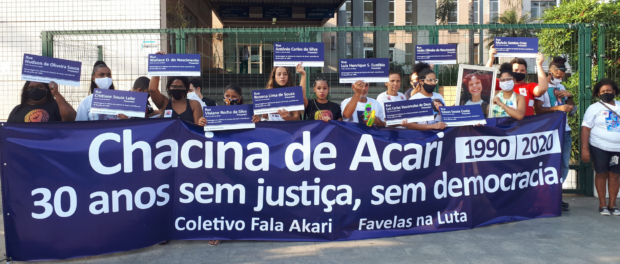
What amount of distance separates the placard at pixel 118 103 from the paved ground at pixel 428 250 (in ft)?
4.38

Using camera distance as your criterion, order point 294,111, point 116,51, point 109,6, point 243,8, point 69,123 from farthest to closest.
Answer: point 243,8 < point 109,6 < point 116,51 < point 294,111 < point 69,123

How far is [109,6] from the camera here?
30.2 ft

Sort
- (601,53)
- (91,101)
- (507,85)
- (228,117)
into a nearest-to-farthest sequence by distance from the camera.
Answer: (228,117) < (91,101) < (507,85) < (601,53)

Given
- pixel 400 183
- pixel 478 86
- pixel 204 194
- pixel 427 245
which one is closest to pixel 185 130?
pixel 204 194

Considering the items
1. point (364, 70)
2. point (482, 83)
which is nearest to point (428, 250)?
point (364, 70)

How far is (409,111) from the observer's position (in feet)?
16.7

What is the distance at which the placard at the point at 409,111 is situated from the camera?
5082 millimetres

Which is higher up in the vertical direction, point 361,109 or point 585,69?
point 585,69

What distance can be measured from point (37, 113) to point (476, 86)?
466cm

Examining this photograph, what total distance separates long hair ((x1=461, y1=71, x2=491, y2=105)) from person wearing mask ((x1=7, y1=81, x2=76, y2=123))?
424 cm

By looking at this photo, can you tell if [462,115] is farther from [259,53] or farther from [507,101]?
[259,53]

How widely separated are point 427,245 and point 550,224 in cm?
177

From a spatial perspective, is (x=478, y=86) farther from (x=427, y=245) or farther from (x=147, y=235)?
(x=147, y=235)

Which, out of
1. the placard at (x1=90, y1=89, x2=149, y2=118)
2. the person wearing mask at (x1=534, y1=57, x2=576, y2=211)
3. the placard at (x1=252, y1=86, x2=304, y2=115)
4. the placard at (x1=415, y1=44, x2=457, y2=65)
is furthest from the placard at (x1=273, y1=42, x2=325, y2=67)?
the person wearing mask at (x1=534, y1=57, x2=576, y2=211)
